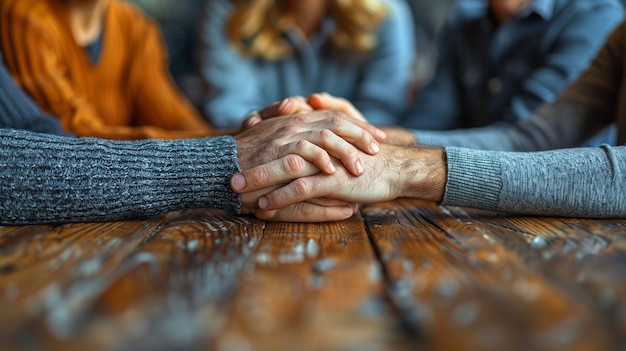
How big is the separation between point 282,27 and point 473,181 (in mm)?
1281

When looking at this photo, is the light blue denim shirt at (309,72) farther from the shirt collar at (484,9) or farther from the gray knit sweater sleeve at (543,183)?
the gray knit sweater sleeve at (543,183)

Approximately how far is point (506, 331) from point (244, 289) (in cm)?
25

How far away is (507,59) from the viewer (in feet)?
5.74

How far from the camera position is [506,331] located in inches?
19.4

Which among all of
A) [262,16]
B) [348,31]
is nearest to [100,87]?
[262,16]

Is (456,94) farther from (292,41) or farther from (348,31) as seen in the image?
(292,41)

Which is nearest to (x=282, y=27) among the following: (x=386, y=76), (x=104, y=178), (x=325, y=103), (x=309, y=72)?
(x=309, y=72)

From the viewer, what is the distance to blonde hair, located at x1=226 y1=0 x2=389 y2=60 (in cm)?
205

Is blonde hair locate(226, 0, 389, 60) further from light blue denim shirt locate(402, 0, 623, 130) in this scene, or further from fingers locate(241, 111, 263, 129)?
fingers locate(241, 111, 263, 129)

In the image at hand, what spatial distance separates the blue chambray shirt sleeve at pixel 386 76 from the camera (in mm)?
2062

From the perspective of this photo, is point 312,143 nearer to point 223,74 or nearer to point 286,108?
point 286,108

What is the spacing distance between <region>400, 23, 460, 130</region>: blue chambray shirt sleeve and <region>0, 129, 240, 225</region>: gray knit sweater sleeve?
44.3 inches

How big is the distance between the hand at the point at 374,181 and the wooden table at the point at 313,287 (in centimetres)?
7

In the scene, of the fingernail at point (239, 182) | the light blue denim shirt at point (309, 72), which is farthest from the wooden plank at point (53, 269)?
the light blue denim shirt at point (309, 72)
